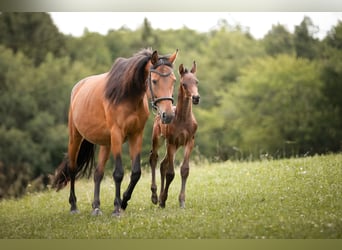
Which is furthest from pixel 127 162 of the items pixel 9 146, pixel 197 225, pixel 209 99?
pixel 209 99

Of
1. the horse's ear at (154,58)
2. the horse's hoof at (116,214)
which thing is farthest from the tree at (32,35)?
the horse's hoof at (116,214)

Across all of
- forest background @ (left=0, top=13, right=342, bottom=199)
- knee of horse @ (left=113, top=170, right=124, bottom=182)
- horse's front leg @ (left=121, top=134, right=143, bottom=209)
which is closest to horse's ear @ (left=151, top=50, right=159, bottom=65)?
horse's front leg @ (left=121, top=134, right=143, bottom=209)

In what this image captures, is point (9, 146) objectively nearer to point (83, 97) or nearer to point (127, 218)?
point (83, 97)

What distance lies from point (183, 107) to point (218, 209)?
4.26ft

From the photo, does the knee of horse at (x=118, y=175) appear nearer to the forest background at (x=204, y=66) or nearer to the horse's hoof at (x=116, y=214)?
the horse's hoof at (x=116, y=214)

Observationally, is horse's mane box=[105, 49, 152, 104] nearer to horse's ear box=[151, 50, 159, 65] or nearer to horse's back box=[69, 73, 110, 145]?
horse's ear box=[151, 50, 159, 65]

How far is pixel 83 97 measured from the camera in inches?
282

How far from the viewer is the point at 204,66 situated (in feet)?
47.9

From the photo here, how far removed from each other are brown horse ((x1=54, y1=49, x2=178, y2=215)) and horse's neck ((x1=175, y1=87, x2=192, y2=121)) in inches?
18.9

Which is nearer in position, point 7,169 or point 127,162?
point 127,162

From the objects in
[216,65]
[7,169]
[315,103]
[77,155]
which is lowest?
[7,169]

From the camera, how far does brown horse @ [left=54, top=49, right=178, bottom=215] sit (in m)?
6.12

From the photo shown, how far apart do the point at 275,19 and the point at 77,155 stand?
127 inches

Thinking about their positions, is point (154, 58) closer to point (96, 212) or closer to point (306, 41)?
point (96, 212)
